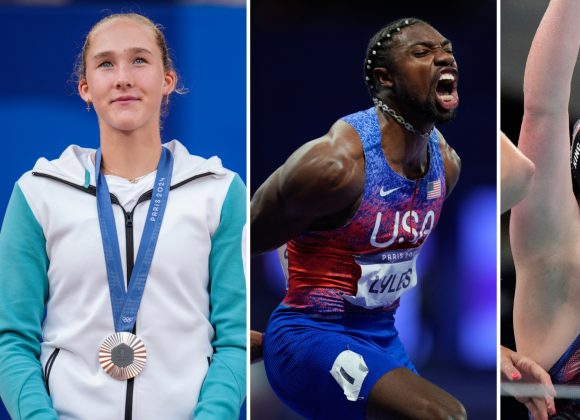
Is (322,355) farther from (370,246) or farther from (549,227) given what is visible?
(549,227)

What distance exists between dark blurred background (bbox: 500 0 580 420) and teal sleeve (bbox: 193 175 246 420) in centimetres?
119

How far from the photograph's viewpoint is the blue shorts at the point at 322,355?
8.71 ft

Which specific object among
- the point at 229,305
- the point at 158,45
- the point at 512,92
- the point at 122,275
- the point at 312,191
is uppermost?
the point at 158,45

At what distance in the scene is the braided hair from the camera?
2889 mm

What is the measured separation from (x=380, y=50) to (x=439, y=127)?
1.59 feet

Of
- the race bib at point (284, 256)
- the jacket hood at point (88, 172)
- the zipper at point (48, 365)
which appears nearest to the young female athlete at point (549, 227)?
the race bib at point (284, 256)

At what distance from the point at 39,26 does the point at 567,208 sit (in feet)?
7.49

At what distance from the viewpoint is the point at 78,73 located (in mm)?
2707

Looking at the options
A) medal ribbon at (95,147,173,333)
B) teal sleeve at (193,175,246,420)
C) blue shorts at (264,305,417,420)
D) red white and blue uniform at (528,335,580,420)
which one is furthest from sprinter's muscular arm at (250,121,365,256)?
red white and blue uniform at (528,335,580,420)

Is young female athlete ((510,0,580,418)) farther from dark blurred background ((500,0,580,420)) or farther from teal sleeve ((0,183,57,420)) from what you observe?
teal sleeve ((0,183,57,420))

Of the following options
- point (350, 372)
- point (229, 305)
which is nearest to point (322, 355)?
point (350, 372)

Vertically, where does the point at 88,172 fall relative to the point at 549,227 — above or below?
above

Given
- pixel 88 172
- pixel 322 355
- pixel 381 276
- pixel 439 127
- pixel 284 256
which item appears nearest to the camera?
pixel 88 172

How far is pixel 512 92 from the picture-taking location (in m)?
3.02
